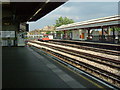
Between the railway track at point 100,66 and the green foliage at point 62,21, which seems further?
the green foliage at point 62,21

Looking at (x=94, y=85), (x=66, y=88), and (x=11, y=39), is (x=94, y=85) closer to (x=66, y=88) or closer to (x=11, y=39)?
(x=66, y=88)

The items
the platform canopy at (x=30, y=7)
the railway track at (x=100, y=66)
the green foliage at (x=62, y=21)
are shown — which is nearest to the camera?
the railway track at (x=100, y=66)

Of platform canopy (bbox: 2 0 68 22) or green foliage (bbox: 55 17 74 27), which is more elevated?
green foliage (bbox: 55 17 74 27)

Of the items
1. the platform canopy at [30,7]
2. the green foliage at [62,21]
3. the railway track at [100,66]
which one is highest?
the green foliage at [62,21]

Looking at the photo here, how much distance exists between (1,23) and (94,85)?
18105mm

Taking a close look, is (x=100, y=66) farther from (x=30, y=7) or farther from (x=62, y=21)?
(x=62, y=21)

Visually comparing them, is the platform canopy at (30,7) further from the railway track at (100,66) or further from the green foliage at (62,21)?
the green foliage at (62,21)

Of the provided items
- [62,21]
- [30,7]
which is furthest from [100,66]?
[62,21]

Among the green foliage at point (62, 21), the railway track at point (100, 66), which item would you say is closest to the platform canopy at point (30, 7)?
the railway track at point (100, 66)

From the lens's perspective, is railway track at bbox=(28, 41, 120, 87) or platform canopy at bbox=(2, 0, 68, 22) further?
platform canopy at bbox=(2, 0, 68, 22)

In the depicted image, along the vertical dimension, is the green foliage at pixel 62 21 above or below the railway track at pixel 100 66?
above

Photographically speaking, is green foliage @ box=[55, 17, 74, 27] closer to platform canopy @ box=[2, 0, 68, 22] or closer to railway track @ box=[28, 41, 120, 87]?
platform canopy @ box=[2, 0, 68, 22]

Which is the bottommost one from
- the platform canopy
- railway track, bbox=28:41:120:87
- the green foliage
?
railway track, bbox=28:41:120:87

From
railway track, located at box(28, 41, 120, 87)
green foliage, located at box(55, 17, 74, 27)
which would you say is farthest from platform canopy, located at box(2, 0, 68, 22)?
green foliage, located at box(55, 17, 74, 27)
